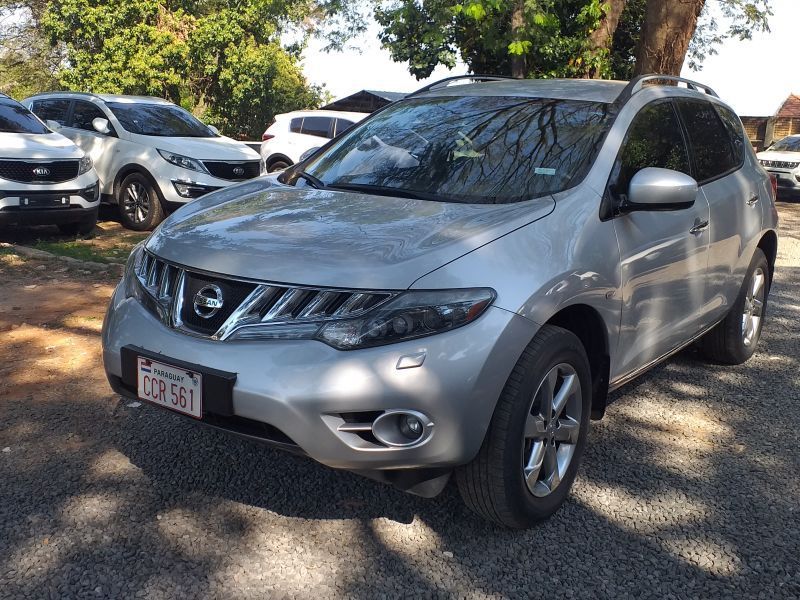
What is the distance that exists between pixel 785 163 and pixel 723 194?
1516cm

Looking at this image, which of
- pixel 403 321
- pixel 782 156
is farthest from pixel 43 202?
pixel 782 156

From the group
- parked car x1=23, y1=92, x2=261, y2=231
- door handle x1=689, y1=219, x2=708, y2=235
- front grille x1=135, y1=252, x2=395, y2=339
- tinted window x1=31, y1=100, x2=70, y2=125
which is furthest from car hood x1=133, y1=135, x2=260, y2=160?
front grille x1=135, y1=252, x2=395, y2=339

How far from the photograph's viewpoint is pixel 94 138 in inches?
423

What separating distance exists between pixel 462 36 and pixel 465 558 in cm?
1663

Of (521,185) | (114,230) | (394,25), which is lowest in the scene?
(114,230)

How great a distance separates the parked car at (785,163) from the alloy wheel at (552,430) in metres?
15.5

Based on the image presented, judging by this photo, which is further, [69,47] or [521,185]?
[69,47]

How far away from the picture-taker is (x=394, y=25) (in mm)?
18281

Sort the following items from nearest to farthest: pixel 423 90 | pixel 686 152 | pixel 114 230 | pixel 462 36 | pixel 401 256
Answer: pixel 401 256
pixel 686 152
pixel 423 90
pixel 114 230
pixel 462 36

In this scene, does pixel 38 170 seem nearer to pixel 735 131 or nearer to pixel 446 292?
pixel 735 131

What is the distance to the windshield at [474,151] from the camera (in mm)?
3453

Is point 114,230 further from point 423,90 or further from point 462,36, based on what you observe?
point 462,36

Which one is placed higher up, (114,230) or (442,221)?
(442,221)

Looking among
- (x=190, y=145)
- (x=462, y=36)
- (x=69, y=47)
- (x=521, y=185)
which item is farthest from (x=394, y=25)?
(x=521, y=185)
